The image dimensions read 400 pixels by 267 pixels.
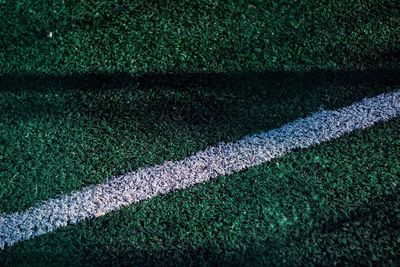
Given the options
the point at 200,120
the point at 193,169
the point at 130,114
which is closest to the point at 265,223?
the point at 193,169

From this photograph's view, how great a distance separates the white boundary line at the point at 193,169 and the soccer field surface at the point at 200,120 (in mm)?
54

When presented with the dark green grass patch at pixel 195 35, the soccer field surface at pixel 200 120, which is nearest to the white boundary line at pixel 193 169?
the soccer field surface at pixel 200 120

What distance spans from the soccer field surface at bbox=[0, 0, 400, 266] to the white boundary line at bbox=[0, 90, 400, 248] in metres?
0.05

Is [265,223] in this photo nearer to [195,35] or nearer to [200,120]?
[200,120]

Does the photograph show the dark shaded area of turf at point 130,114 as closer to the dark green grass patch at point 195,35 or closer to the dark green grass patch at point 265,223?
the dark green grass patch at point 195,35

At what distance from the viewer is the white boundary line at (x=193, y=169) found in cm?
248

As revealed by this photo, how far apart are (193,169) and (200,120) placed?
410mm

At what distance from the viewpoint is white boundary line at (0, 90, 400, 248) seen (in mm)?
2484

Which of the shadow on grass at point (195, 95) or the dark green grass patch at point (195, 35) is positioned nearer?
the shadow on grass at point (195, 95)

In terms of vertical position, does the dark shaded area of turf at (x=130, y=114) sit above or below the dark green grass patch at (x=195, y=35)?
below

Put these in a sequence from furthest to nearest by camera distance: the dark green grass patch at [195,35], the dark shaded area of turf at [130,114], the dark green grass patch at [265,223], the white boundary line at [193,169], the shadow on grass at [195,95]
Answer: the dark green grass patch at [195,35] < the shadow on grass at [195,95] < the dark shaded area of turf at [130,114] < the white boundary line at [193,169] < the dark green grass patch at [265,223]

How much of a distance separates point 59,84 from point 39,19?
2.76 feet

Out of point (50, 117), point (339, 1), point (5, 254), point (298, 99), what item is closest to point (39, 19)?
point (50, 117)

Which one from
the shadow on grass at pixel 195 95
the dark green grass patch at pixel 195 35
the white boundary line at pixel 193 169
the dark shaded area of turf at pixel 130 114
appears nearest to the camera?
the white boundary line at pixel 193 169
